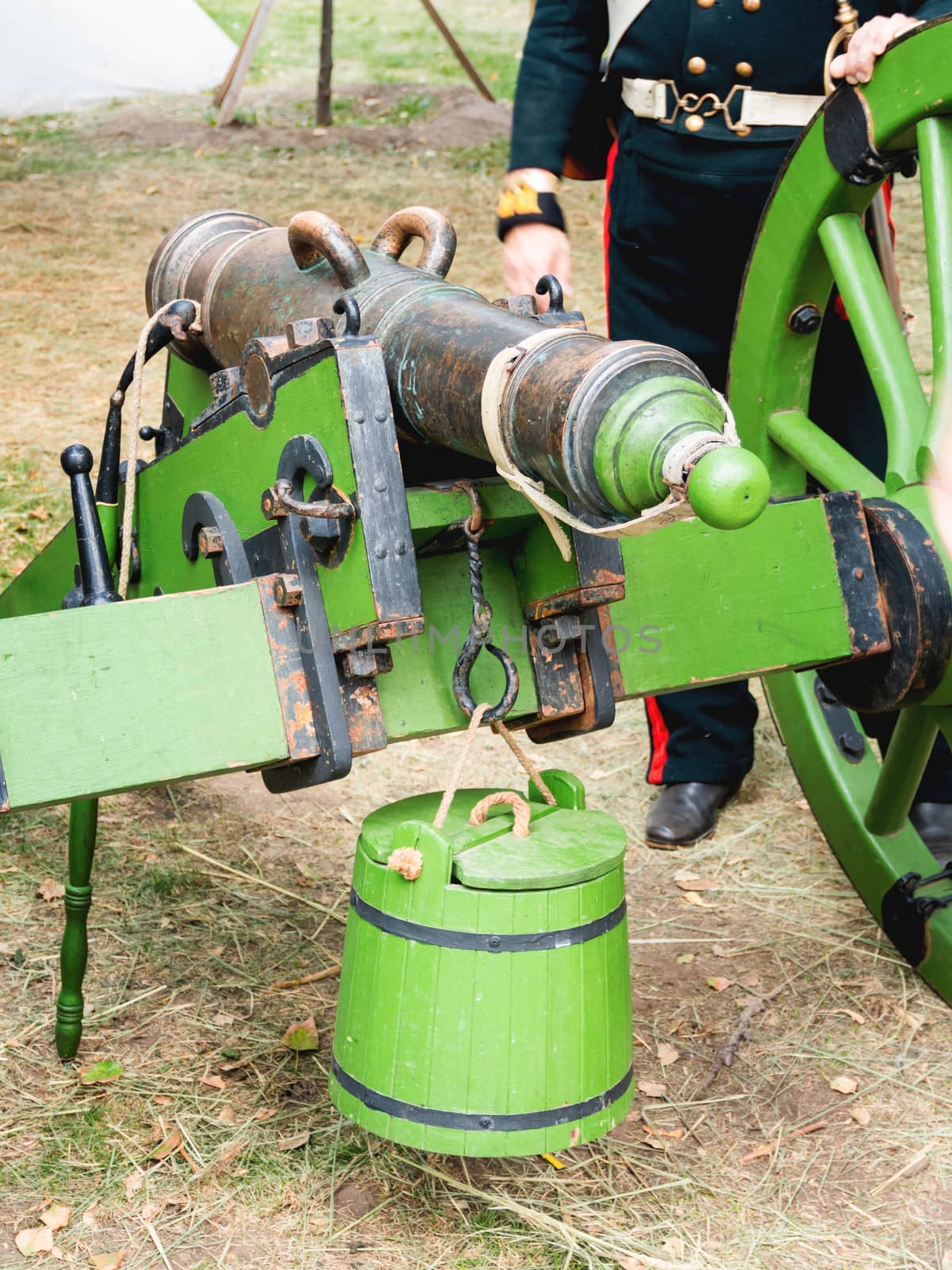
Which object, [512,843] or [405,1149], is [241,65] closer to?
[405,1149]

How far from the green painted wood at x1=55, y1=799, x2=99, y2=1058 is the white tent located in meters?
9.91

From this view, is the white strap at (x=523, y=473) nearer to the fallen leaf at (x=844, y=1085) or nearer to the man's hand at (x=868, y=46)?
the man's hand at (x=868, y=46)

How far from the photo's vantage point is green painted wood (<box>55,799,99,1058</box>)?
2359 millimetres

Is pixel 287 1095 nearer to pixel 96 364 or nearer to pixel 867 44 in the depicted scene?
pixel 867 44

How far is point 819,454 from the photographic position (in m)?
2.37

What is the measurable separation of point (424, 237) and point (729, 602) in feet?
2.07

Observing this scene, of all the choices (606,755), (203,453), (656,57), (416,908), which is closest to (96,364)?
(606,755)

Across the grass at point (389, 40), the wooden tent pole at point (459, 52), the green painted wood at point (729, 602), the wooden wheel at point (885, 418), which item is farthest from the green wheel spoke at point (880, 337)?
the grass at point (389, 40)

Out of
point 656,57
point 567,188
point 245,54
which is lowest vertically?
point 567,188

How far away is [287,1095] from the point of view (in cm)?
235

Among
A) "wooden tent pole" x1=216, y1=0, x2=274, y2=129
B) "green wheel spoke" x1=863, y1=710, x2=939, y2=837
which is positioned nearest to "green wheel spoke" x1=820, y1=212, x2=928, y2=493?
→ "green wheel spoke" x1=863, y1=710, x2=939, y2=837

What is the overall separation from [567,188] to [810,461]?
7.64 meters

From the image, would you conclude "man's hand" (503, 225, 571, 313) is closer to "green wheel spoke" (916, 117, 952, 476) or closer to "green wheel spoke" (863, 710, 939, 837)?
"green wheel spoke" (916, 117, 952, 476)

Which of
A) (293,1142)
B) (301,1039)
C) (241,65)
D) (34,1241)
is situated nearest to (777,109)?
A: (301,1039)
